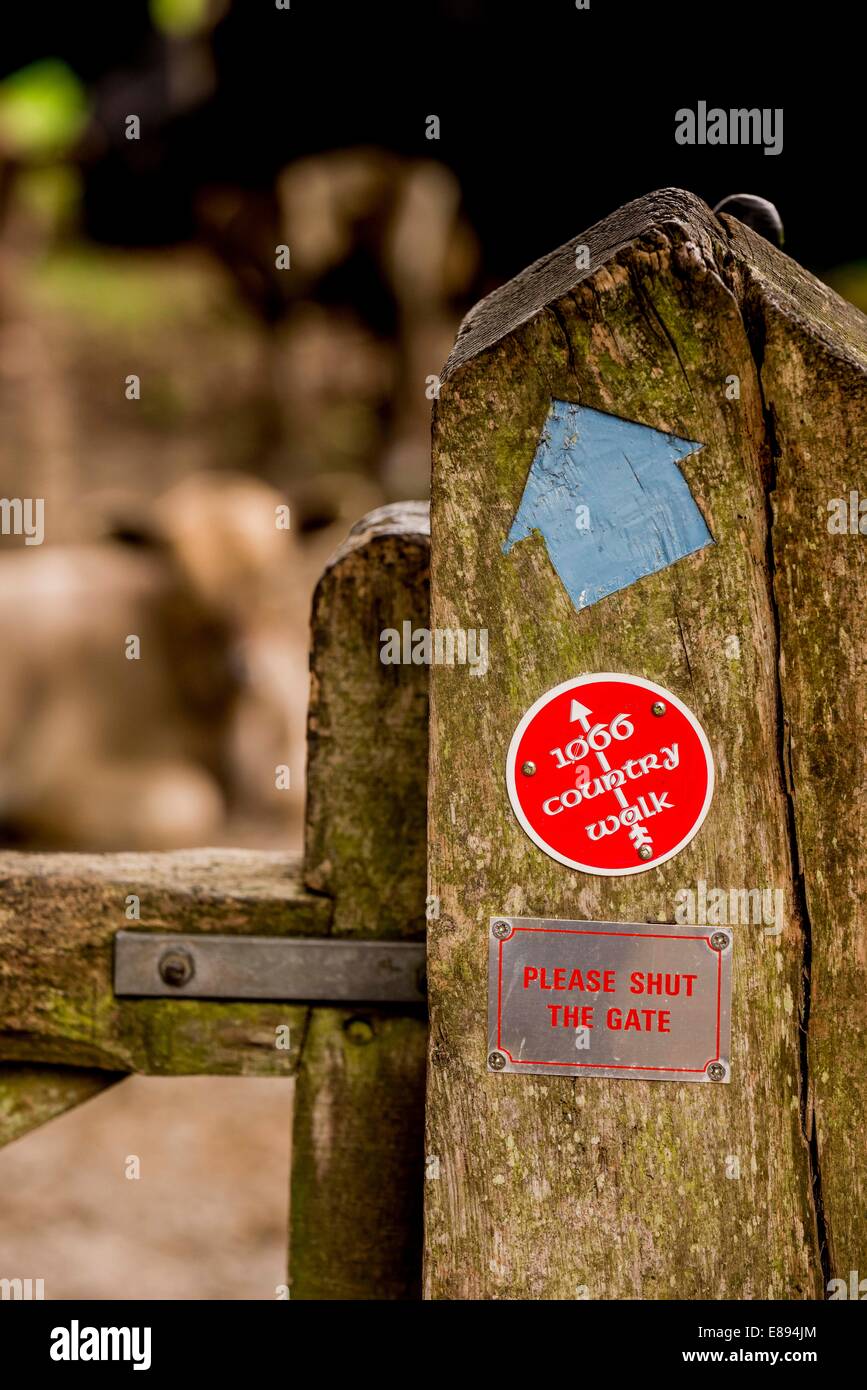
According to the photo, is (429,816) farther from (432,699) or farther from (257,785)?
(257,785)

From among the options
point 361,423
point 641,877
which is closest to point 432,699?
point 641,877

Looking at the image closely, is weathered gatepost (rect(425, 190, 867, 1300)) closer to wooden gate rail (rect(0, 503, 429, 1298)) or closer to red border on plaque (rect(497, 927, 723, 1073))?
red border on plaque (rect(497, 927, 723, 1073))

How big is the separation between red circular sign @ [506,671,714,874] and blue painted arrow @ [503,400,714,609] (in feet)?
→ 0.25

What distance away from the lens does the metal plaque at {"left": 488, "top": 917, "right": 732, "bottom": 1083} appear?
840mm

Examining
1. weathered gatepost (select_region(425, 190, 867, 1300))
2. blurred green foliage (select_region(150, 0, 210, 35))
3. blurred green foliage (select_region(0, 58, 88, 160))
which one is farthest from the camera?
blurred green foliage (select_region(0, 58, 88, 160))

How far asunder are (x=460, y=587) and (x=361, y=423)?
6804 mm

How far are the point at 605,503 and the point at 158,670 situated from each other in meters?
3.55

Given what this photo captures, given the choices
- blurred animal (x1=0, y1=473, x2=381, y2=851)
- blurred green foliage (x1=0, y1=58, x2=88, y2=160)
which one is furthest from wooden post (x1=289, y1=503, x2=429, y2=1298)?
blurred green foliage (x1=0, y1=58, x2=88, y2=160)

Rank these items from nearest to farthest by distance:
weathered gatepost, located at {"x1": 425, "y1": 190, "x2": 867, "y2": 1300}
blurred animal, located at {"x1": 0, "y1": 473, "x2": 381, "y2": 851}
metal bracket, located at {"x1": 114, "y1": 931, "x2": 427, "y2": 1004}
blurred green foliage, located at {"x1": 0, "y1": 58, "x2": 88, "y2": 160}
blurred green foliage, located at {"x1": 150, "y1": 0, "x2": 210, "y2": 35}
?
weathered gatepost, located at {"x1": 425, "y1": 190, "x2": 867, "y2": 1300}
metal bracket, located at {"x1": 114, "y1": 931, "x2": 427, "y2": 1004}
blurred animal, located at {"x1": 0, "y1": 473, "x2": 381, "y2": 851}
blurred green foliage, located at {"x1": 150, "y1": 0, "x2": 210, "y2": 35}
blurred green foliage, located at {"x1": 0, "y1": 58, "x2": 88, "y2": 160}

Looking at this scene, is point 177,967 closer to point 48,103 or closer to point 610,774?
point 610,774

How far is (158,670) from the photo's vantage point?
4215mm

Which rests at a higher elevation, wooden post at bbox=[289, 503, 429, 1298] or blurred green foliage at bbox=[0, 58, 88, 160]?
blurred green foliage at bbox=[0, 58, 88, 160]

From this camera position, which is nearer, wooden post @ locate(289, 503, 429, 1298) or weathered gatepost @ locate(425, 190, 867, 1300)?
weathered gatepost @ locate(425, 190, 867, 1300)
